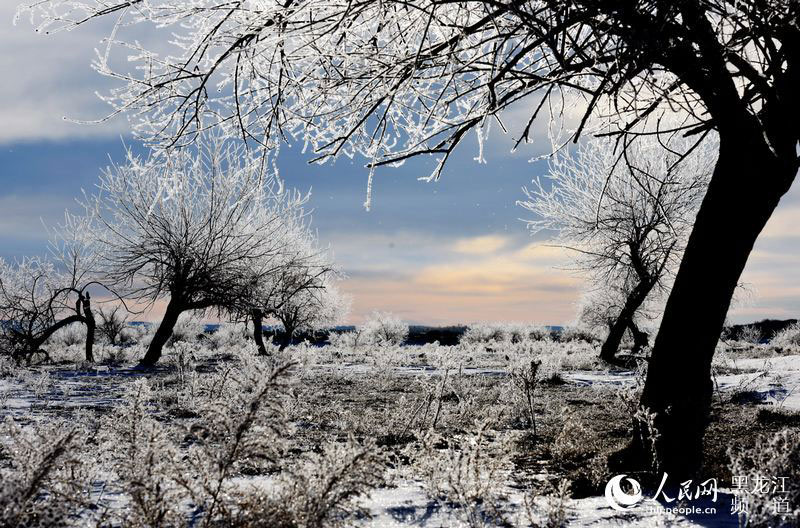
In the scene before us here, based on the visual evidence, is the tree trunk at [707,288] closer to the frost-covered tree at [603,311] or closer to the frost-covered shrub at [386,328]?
the frost-covered tree at [603,311]

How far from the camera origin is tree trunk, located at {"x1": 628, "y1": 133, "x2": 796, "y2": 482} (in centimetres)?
335

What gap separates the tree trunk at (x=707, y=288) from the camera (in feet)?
11.0

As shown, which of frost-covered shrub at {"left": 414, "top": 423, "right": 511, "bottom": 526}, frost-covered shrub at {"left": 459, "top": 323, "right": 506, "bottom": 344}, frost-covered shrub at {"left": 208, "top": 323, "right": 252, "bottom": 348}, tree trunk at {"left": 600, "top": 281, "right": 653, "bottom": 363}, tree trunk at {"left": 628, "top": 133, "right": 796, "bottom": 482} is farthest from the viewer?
frost-covered shrub at {"left": 459, "top": 323, "right": 506, "bottom": 344}

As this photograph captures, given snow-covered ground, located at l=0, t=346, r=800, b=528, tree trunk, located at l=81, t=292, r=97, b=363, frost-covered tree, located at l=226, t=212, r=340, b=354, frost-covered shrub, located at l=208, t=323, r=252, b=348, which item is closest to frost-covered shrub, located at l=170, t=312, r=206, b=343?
frost-covered shrub, located at l=208, t=323, r=252, b=348

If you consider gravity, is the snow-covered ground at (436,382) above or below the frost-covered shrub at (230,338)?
above

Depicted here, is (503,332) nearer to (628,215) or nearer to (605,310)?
(605,310)

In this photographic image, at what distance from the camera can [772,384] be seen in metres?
7.73

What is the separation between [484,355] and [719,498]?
19.5m

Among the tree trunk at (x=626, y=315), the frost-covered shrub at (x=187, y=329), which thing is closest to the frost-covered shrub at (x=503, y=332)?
the frost-covered shrub at (x=187, y=329)

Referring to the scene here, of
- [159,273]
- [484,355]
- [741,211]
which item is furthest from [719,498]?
[484,355]

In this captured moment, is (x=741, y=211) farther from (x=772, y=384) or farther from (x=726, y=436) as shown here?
(x=772, y=384)

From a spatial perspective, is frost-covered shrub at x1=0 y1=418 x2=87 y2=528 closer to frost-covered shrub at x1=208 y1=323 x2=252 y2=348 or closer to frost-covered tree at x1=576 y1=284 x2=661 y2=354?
frost-covered tree at x1=576 y1=284 x2=661 y2=354

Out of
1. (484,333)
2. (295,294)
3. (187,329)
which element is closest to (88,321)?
(295,294)

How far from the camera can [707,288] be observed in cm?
339
